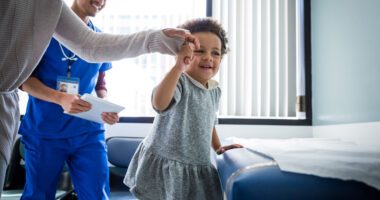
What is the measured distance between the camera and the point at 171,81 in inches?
33.8

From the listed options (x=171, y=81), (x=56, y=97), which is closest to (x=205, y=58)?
(x=171, y=81)

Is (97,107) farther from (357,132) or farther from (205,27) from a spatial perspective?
(357,132)

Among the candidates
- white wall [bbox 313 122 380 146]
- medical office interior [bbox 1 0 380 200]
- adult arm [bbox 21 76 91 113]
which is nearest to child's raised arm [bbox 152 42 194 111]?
adult arm [bbox 21 76 91 113]

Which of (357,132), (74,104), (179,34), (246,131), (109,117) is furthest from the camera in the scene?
(246,131)

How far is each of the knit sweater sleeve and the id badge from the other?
346 millimetres

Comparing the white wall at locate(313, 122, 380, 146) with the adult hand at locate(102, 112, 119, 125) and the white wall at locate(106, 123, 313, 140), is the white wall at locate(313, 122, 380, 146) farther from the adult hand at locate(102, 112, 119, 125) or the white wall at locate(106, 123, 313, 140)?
the adult hand at locate(102, 112, 119, 125)

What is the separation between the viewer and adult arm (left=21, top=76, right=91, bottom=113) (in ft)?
3.54

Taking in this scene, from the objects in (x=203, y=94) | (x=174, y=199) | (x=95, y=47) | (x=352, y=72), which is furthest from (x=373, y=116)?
(x=95, y=47)

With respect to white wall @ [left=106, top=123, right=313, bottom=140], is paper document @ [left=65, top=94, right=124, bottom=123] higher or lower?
higher

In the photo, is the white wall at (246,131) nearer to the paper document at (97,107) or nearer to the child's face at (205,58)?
the paper document at (97,107)

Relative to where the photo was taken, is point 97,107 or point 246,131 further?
point 246,131

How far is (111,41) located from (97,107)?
0.30m

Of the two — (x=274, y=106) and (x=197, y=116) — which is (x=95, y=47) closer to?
(x=197, y=116)

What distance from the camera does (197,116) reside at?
104 centimetres
